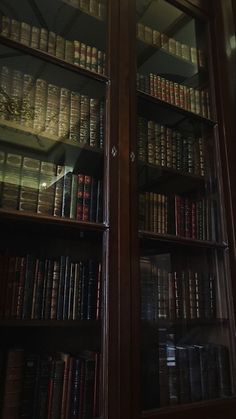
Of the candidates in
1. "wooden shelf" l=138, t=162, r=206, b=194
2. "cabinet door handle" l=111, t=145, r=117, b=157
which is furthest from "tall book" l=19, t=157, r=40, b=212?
"wooden shelf" l=138, t=162, r=206, b=194

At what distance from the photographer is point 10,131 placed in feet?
3.59

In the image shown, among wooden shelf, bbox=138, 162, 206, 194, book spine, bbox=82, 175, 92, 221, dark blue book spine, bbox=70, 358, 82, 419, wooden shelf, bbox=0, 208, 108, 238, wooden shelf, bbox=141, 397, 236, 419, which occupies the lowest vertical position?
wooden shelf, bbox=141, 397, 236, 419

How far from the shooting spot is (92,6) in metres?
1.32

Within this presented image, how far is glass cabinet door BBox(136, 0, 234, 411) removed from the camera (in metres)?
1.15

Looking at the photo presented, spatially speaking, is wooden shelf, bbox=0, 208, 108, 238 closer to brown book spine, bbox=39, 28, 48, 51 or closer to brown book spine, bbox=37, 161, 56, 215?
brown book spine, bbox=37, 161, 56, 215

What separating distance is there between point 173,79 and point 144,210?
61 centimetres

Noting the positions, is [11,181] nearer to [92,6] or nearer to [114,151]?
[114,151]

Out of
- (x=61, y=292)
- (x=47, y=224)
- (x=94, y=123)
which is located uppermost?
(x=94, y=123)

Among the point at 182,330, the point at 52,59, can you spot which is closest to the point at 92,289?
the point at 182,330

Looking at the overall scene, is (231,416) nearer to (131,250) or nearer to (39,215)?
(131,250)

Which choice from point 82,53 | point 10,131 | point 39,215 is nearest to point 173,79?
point 82,53

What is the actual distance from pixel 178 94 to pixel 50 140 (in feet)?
1.95

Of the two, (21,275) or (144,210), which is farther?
(144,210)

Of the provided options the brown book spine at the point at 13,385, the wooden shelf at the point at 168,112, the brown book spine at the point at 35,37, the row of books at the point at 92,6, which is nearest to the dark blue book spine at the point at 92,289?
the brown book spine at the point at 13,385
